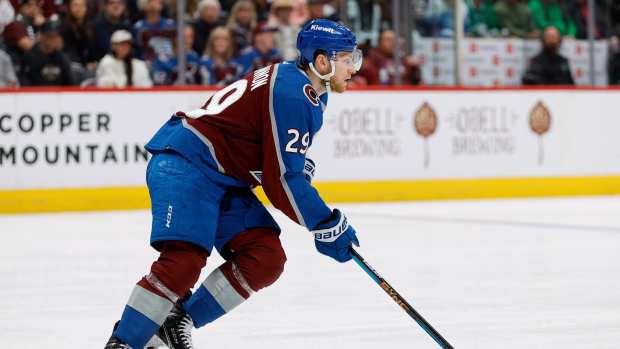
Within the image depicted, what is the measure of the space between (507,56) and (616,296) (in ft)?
21.4

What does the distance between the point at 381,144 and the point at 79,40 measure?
247 centimetres

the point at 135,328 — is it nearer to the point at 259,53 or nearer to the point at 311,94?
the point at 311,94

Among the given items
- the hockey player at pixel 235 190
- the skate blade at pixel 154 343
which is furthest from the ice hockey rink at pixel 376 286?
the hockey player at pixel 235 190

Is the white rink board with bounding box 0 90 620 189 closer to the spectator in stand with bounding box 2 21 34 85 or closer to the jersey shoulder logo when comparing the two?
the spectator in stand with bounding box 2 21 34 85

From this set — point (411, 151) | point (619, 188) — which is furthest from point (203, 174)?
point (619, 188)

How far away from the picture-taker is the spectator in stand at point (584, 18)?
11.7 metres

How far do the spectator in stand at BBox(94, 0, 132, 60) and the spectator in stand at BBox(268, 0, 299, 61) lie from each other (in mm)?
1351

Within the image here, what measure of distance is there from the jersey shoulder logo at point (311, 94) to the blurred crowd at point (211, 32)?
253 inches

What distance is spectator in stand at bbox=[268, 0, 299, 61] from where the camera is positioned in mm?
10781

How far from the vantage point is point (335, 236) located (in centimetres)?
352

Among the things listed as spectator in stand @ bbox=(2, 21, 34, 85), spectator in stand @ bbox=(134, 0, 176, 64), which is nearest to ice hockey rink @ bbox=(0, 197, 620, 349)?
spectator in stand @ bbox=(2, 21, 34, 85)

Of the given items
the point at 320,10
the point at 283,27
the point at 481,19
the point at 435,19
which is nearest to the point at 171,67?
the point at 283,27

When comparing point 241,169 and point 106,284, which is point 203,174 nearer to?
point 241,169

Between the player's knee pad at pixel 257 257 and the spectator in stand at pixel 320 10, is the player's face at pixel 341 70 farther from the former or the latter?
the spectator in stand at pixel 320 10
